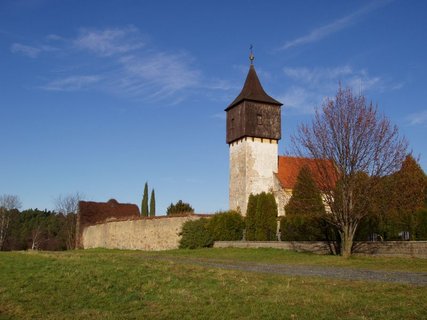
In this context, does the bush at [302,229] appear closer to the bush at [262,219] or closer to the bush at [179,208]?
the bush at [262,219]

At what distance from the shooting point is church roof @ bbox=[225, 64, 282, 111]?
126 feet

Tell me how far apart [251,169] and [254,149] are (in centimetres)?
173

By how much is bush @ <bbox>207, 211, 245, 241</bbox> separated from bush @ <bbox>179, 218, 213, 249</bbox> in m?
0.40

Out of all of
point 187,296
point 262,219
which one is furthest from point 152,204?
point 187,296

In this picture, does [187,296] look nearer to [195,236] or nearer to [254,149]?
[195,236]

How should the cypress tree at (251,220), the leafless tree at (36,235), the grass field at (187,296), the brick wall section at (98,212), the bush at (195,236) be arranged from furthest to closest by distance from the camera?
the leafless tree at (36,235) < the brick wall section at (98,212) < the cypress tree at (251,220) < the bush at (195,236) < the grass field at (187,296)

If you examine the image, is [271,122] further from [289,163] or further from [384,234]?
[384,234]

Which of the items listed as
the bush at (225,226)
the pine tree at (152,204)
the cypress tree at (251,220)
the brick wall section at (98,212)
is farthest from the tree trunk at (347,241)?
the pine tree at (152,204)

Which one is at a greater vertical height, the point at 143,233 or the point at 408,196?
the point at 408,196

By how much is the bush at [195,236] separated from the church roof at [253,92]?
40.5ft

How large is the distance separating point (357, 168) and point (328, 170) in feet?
4.49

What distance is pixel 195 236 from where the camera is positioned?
30734 millimetres

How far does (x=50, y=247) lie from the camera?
63219 millimetres

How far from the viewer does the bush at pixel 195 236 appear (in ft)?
101
